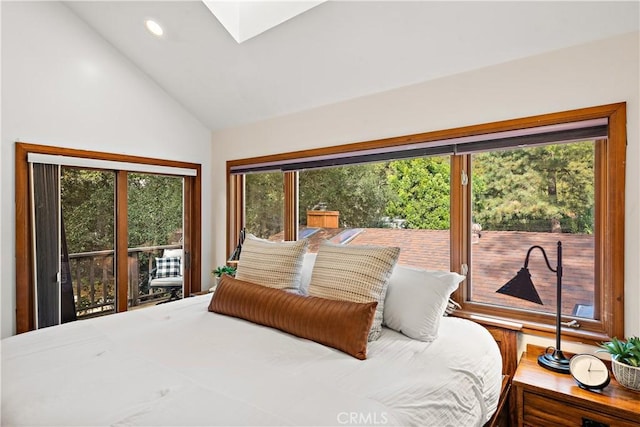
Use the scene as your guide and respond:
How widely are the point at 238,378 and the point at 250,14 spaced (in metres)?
2.24

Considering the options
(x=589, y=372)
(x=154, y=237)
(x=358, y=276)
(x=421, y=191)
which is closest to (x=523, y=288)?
(x=589, y=372)

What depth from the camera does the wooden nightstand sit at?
138 centimetres

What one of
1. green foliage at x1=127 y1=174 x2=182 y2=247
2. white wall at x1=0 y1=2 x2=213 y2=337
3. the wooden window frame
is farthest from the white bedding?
green foliage at x1=127 y1=174 x2=182 y2=247

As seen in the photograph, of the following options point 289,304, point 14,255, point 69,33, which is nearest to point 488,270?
point 289,304

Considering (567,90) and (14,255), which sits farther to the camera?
(14,255)

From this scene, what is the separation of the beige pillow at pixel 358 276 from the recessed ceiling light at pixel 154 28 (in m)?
2.11

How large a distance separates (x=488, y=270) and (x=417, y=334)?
2.38ft

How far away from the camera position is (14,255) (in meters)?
2.50

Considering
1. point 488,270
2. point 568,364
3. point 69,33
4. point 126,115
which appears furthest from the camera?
point 126,115

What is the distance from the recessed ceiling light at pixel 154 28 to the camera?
8.49 ft

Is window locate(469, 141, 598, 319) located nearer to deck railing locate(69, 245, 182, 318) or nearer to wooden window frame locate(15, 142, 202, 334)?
wooden window frame locate(15, 142, 202, 334)

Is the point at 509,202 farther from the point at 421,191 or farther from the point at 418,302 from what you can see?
the point at 418,302

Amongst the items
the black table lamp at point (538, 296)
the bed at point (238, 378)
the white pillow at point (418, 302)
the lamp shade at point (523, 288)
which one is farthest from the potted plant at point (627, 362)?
the white pillow at point (418, 302)

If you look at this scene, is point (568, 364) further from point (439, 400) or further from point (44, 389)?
point (44, 389)
